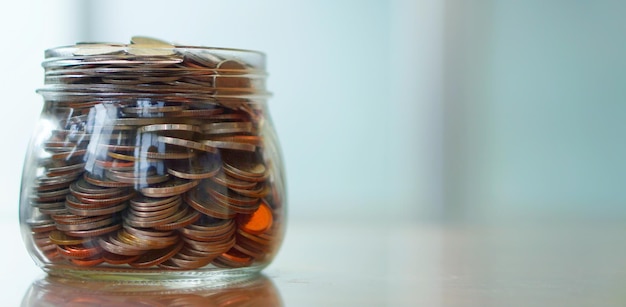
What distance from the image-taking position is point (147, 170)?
667mm

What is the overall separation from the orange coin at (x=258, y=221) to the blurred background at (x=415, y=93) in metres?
→ 0.82

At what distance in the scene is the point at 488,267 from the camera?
0.86 metres

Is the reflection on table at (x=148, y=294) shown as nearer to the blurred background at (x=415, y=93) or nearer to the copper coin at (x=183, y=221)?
the copper coin at (x=183, y=221)

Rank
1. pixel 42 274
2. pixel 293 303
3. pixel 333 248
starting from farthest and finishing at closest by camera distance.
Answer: pixel 333 248, pixel 42 274, pixel 293 303

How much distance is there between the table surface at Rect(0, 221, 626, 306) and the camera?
675 mm

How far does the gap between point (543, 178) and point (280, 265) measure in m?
0.93

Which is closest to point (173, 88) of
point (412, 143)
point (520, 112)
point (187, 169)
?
point (187, 169)

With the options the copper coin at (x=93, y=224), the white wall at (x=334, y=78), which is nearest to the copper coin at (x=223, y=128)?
the copper coin at (x=93, y=224)

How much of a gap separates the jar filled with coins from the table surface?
31mm

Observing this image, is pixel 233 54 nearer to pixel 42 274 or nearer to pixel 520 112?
pixel 42 274

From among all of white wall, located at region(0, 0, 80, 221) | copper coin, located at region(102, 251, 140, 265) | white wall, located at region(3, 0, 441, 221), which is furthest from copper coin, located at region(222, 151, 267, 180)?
white wall, located at region(0, 0, 80, 221)

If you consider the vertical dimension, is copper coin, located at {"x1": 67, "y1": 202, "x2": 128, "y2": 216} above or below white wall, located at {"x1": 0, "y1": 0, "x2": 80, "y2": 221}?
below

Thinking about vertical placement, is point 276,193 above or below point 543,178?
above

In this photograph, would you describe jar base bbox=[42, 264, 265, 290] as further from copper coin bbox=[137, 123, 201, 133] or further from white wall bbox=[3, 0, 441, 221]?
white wall bbox=[3, 0, 441, 221]
